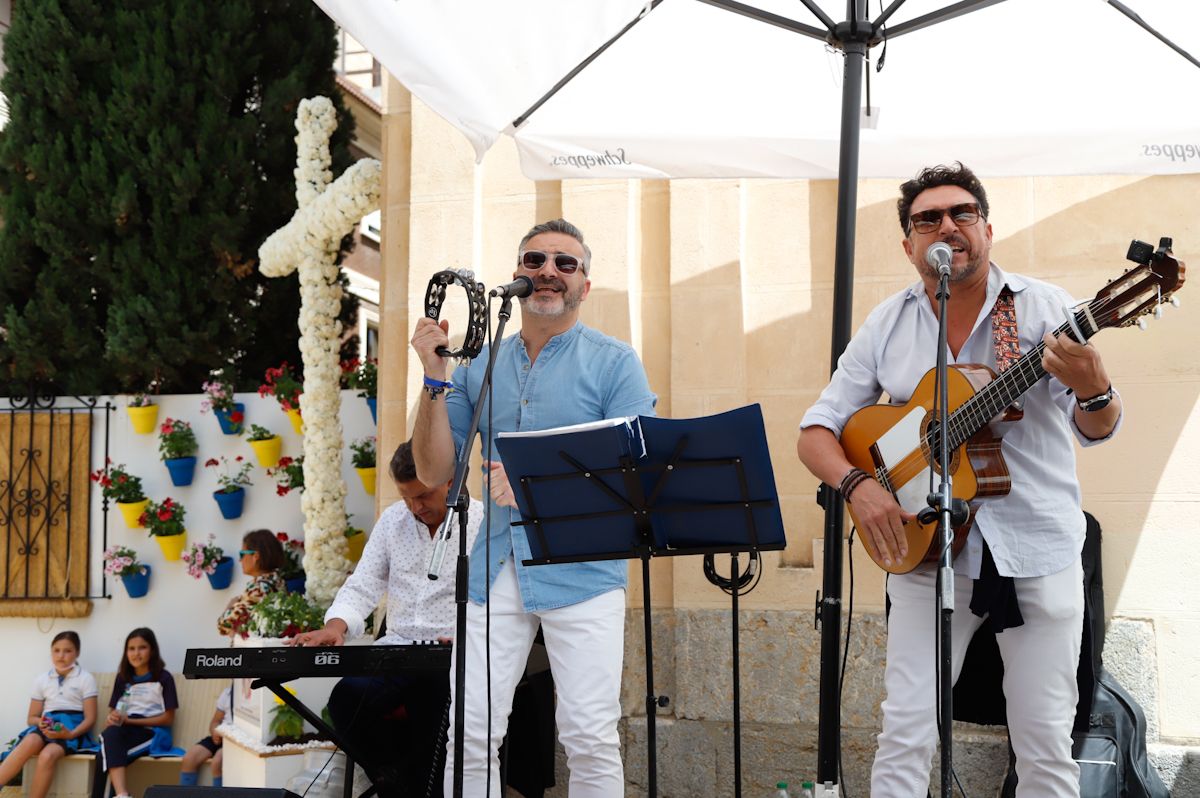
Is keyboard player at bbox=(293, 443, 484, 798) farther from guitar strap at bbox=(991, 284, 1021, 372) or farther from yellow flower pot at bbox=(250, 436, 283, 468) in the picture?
yellow flower pot at bbox=(250, 436, 283, 468)

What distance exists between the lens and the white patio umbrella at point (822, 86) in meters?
3.59

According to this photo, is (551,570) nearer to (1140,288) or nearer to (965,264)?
(965,264)

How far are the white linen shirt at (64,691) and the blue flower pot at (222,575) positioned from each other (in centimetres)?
97

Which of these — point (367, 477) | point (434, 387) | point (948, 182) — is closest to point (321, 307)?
point (367, 477)

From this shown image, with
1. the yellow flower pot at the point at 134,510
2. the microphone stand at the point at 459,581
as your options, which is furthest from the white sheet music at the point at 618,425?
the yellow flower pot at the point at 134,510

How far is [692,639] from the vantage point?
17.4ft

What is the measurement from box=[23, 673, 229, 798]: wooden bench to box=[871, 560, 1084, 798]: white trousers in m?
5.37

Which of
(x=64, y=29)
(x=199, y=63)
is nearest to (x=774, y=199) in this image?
(x=199, y=63)

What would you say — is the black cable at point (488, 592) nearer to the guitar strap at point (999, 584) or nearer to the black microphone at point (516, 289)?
the black microphone at point (516, 289)

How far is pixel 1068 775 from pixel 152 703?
6147 mm

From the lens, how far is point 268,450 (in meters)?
7.93

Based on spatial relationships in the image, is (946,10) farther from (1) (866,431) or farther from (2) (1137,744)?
(2) (1137,744)

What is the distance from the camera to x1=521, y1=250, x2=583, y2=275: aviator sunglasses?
3.85 m

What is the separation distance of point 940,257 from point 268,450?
576cm
